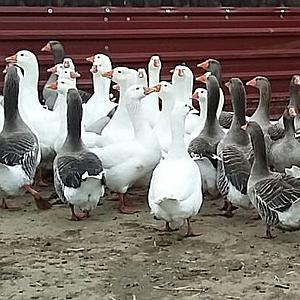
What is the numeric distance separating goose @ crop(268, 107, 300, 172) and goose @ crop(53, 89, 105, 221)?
1.80 metres

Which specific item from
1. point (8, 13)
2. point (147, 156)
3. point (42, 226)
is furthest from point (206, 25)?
point (42, 226)

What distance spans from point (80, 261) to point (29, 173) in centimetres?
176

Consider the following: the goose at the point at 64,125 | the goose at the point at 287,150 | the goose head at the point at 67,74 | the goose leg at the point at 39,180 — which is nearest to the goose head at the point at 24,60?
the goose head at the point at 67,74

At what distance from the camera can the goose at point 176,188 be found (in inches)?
A: 269

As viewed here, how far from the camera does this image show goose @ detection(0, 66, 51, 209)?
7887 mm

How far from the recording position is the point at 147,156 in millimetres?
8125

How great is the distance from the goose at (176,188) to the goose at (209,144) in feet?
2.55

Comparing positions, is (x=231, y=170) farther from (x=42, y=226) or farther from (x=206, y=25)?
(x=206, y=25)

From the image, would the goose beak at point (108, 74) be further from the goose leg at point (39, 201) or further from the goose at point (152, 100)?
the goose leg at point (39, 201)

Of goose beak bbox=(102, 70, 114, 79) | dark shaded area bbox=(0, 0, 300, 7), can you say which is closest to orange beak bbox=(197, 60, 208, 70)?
dark shaded area bbox=(0, 0, 300, 7)

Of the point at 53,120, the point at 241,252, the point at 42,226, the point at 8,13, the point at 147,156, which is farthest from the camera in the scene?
the point at 8,13

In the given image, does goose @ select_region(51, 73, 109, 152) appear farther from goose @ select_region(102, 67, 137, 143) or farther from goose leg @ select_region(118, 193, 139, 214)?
goose leg @ select_region(118, 193, 139, 214)

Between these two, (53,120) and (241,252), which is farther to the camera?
(53,120)

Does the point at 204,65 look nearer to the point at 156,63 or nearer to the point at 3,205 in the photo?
the point at 156,63
